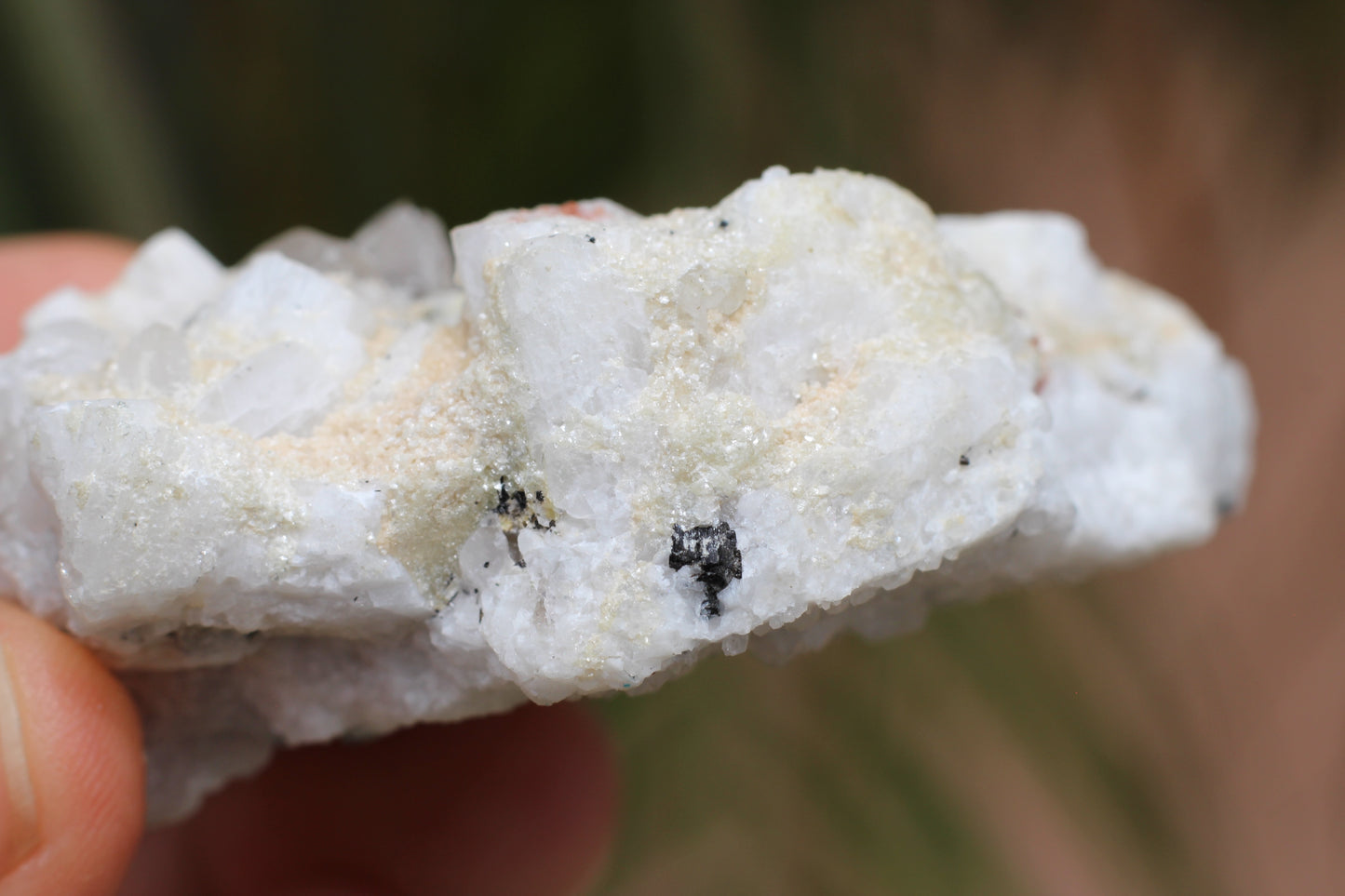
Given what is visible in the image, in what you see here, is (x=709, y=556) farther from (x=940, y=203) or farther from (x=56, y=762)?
(x=940, y=203)

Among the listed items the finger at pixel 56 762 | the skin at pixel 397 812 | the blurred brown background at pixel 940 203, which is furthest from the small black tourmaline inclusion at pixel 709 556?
the blurred brown background at pixel 940 203

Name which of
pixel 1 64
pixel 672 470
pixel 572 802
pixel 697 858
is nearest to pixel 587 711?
pixel 572 802

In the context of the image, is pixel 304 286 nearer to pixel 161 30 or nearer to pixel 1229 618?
pixel 161 30

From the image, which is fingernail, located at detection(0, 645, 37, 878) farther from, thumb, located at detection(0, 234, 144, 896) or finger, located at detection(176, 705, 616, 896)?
finger, located at detection(176, 705, 616, 896)

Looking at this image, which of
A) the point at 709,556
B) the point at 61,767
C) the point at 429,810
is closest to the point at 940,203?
the point at 429,810

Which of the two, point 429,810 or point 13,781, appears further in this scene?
point 429,810

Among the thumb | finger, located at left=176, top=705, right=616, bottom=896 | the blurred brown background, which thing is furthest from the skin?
the blurred brown background

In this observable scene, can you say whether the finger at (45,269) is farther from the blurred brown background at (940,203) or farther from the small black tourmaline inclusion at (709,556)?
the small black tourmaline inclusion at (709,556)
